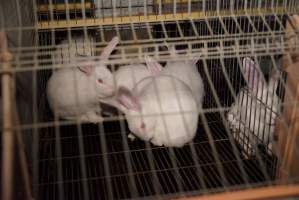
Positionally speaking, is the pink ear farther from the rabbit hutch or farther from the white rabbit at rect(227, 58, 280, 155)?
the white rabbit at rect(227, 58, 280, 155)

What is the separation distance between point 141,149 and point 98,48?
569 millimetres

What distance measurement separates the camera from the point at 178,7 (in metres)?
1.91

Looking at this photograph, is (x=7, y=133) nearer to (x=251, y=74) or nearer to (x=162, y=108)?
(x=162, y=108)

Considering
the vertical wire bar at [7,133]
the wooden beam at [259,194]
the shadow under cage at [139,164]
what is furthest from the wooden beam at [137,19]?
the wooden beam at [259,194]

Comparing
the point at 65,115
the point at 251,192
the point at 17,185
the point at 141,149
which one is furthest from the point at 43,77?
the point at 251,192

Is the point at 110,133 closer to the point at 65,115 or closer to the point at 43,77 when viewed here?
the point at 65,115

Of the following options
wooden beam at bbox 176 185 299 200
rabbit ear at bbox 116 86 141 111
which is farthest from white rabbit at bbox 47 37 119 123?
wooden beam at bbox 176 185 299 200

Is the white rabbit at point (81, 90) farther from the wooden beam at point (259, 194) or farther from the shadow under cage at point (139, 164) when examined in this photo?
the wooden beam at point (259, 194)

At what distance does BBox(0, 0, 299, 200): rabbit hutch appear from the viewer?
100 cm

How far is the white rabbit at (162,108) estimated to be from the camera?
1.41 metres

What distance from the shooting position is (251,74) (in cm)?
147

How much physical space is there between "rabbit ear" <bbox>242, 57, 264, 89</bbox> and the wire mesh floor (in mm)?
267

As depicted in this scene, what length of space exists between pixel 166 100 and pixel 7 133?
756 millimetres

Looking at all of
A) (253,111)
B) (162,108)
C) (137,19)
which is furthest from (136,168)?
(137,19)
